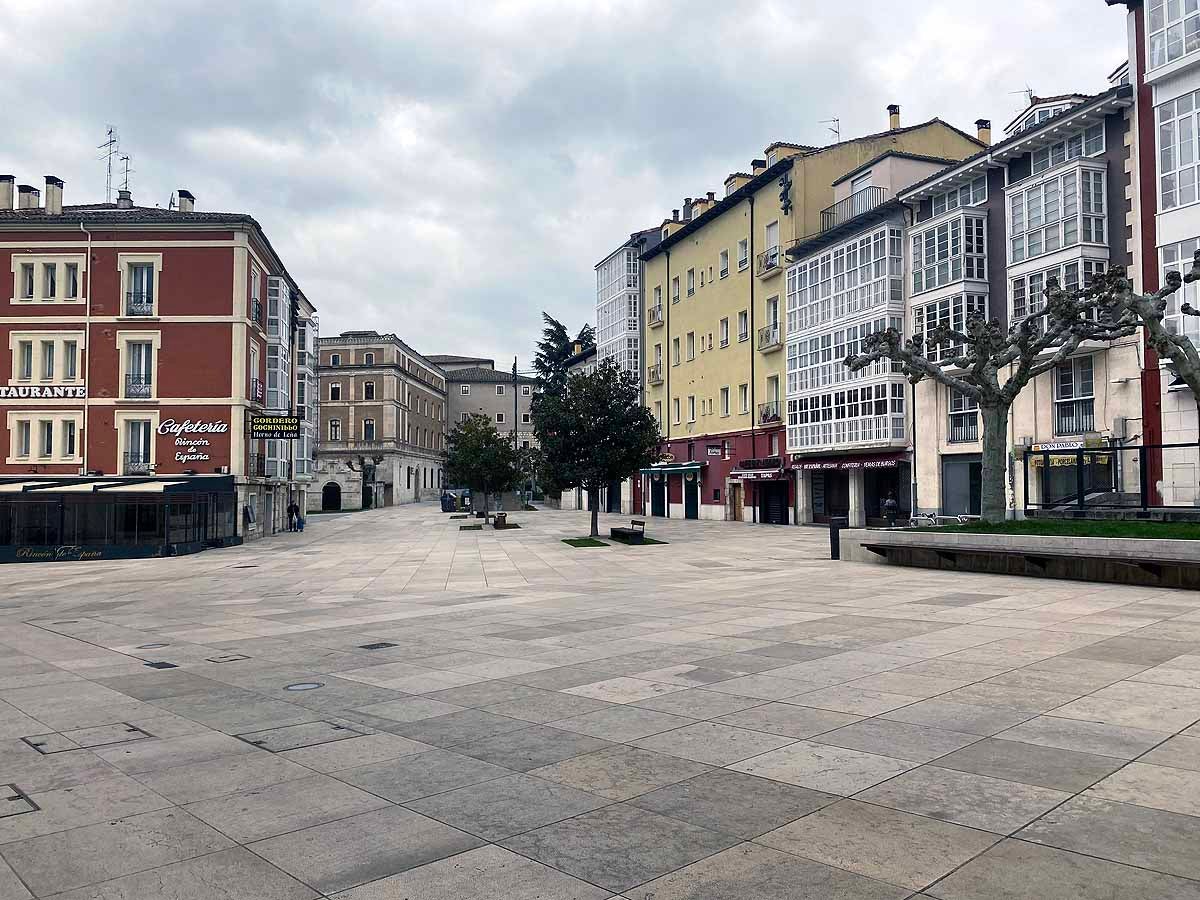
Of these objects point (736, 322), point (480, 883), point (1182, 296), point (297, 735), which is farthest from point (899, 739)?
point (736, 322)

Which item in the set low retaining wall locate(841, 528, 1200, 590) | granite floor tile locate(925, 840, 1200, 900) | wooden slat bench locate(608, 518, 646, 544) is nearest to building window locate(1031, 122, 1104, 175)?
low retaining wall locate(841, 528, 1200, 590)

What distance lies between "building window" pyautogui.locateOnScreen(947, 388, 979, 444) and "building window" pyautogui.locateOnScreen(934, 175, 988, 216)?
7564 millimetres

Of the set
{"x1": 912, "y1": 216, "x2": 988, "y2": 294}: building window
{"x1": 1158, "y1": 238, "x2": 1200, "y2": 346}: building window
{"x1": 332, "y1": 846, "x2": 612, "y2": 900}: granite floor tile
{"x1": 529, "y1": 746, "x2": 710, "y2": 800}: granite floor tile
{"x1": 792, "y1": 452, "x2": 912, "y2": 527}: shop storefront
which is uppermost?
{"x1": 912, "y1": 216, "x2": 988, "y2": 294}: building window

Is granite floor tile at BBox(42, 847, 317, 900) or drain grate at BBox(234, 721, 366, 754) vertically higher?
granite floor tile at BBox(42, 847, 317, 900)

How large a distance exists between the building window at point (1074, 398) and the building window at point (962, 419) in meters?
3.91

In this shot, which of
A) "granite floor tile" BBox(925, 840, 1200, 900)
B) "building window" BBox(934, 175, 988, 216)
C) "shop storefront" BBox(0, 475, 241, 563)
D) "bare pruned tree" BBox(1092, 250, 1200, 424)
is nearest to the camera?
"granite floor tile" BBox(925, 840, 1200, 900)

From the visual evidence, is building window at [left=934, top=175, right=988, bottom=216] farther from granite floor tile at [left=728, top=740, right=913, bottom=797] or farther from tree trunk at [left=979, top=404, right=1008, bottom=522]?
granite floor tile at [left=728, top=740, right=913, bottom=797]

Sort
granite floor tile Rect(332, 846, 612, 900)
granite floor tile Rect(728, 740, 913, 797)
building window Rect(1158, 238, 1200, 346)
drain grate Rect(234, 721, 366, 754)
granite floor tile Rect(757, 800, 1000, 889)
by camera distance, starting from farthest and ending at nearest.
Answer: building window Rect(1158, 238, 1200, 346) → drain grate Rect(234, 721, 366, 754) → granite floor tile Rect(728, 740, 913, 797) → granite floor tile Rect(757, 800, 1000, 889) → granite floor tile Rect(332, 846, 612, 900)

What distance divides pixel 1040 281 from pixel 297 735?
32.3 meters

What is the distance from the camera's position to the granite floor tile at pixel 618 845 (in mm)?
4309

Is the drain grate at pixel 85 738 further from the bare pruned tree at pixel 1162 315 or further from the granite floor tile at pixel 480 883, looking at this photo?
the bare pruned tree at pixel 1162 315

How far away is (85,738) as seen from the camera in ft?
23.1

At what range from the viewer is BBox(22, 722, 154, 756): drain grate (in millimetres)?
6754

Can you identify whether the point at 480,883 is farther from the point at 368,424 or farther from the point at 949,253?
the point at 368,424
